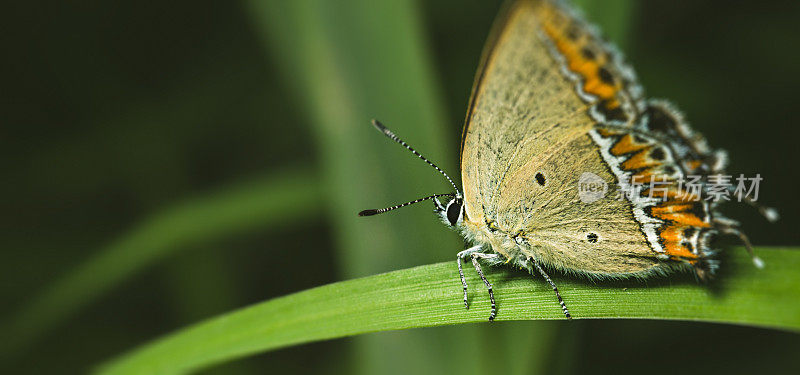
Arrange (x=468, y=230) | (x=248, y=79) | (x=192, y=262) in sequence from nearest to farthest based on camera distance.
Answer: (x=468, y=230), (x=192, y=262), (x=248, y=79)

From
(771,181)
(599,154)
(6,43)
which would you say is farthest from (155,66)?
(771,181)

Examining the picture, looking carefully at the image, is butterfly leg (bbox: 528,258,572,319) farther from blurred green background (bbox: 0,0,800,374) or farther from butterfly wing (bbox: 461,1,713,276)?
blurred green background (bbox: 0,0,800,374)

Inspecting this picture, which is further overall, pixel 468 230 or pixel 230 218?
pixel 230 218

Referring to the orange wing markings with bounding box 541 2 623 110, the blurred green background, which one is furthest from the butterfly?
the blurred green background

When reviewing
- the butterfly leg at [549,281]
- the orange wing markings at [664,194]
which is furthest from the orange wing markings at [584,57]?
Answer: the butterfly leg at [549,281]

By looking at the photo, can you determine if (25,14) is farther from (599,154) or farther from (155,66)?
(599,154)

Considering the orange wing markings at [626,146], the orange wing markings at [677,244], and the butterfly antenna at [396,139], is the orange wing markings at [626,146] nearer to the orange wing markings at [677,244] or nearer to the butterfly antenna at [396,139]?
the orange wing markings at [677,244]
